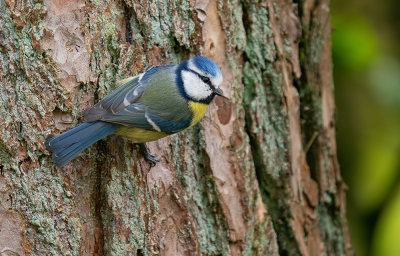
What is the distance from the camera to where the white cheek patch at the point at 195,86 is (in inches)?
74.0

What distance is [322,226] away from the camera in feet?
8.09

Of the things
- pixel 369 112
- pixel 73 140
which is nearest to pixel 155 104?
pixel 73 140

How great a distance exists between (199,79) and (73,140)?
0.54 meters

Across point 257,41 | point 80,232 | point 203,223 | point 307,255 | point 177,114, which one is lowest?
point 307,255

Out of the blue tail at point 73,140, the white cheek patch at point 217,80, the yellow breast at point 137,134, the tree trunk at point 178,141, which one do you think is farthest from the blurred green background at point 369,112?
the blue tail at point 73,140

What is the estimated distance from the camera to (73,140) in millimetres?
1593

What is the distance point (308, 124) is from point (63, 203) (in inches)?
50.2

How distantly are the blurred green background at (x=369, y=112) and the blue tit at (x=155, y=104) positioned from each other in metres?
1.16

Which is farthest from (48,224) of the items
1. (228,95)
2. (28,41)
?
(228,95)

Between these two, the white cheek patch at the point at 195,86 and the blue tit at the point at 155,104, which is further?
the white cheek patch at the point at 195,86

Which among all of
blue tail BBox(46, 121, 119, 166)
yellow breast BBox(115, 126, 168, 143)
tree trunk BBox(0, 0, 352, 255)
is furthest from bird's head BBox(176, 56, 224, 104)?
blue tail BBox(46, 121, 119, 166)

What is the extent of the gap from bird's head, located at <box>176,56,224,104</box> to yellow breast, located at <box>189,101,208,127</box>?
0.02 meters

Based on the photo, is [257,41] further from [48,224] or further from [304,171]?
[48,224]

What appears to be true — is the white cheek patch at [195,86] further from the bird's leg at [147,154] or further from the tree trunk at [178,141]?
the bird's leg at [147,154]
